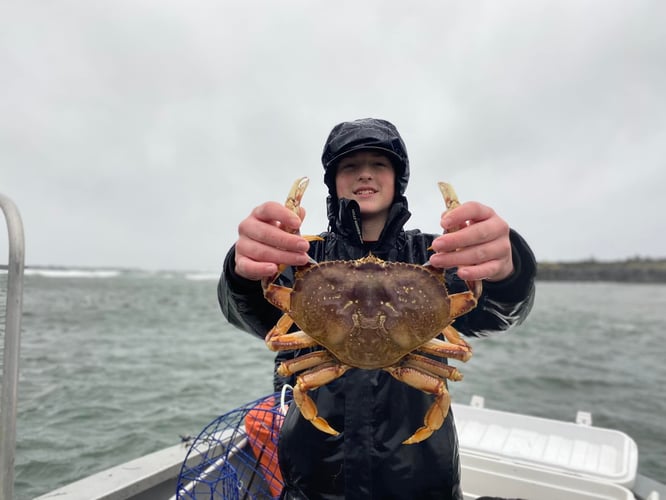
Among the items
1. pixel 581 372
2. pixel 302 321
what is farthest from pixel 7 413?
pixel 581 372

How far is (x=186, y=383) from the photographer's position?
997 cm

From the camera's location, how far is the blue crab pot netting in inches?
121

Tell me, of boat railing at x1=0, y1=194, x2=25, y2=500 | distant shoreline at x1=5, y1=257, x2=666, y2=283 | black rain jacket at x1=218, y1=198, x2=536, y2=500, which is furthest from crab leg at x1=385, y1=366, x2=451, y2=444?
distant shoreline at x1=5, y1=257, x2=666, y2=283

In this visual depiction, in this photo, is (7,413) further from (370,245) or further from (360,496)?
(370,245)

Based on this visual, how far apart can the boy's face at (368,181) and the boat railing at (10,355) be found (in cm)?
170

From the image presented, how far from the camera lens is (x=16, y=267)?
159 centimetres

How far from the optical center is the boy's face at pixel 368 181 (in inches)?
102

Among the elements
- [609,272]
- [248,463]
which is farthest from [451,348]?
[609,272]

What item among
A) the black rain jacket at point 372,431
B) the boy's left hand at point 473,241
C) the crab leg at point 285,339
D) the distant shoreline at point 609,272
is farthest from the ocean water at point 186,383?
the distant shoreline at point 609,272

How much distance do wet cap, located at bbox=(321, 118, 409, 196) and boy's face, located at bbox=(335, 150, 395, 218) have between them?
2.7 inches

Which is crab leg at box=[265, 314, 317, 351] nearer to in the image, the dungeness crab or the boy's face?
the dungeness crab

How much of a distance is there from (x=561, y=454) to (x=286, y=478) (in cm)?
304

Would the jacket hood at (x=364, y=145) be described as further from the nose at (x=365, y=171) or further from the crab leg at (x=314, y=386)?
the crab leg at (x=314, y=386)

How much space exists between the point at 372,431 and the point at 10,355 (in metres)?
1.57
